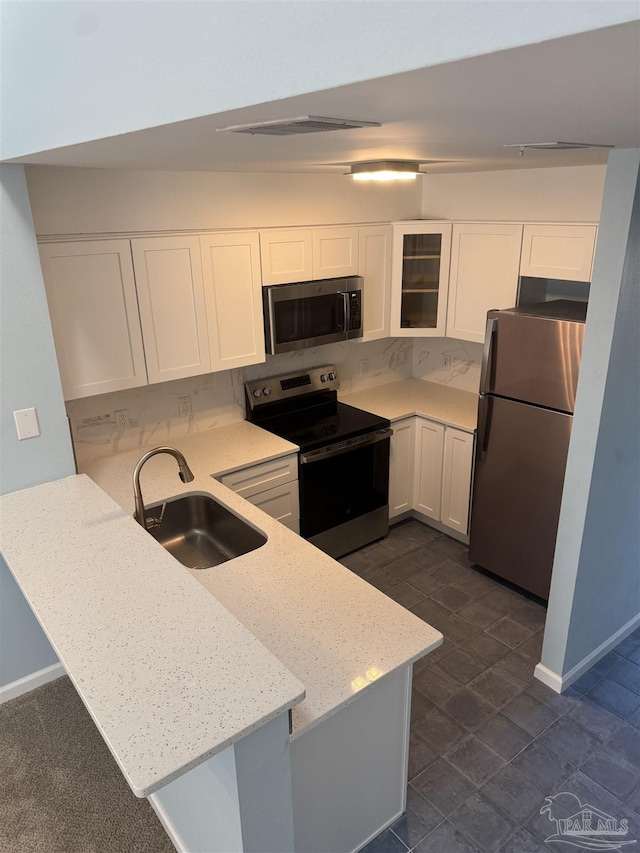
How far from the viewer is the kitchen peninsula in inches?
51.6

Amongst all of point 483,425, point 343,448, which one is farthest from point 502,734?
point 343,448

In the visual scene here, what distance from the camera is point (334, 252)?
3.41 metres

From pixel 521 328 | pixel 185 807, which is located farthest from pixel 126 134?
pixel 521 328

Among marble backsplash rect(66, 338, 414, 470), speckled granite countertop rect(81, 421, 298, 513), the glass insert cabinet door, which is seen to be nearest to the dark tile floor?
speckled granite countertop rect(81, 421, 298, 513)

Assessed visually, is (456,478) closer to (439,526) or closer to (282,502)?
(439,526)

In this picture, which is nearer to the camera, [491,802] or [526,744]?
[491,802]

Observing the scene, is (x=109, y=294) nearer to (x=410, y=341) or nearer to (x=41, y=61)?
(x=41, y=61)

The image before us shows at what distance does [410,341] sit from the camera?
4.44 m

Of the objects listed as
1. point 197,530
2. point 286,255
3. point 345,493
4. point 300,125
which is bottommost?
point 345,493

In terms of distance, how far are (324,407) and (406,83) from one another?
122 inches

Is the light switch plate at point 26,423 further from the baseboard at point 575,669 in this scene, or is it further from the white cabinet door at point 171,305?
the baseboard at point 575,669

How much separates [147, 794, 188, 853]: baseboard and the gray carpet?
0.07ft

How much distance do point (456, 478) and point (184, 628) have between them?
245 cm

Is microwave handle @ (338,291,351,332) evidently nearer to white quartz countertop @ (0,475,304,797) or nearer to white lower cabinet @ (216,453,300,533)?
white lower cabinet @ (216,453,300,533)
